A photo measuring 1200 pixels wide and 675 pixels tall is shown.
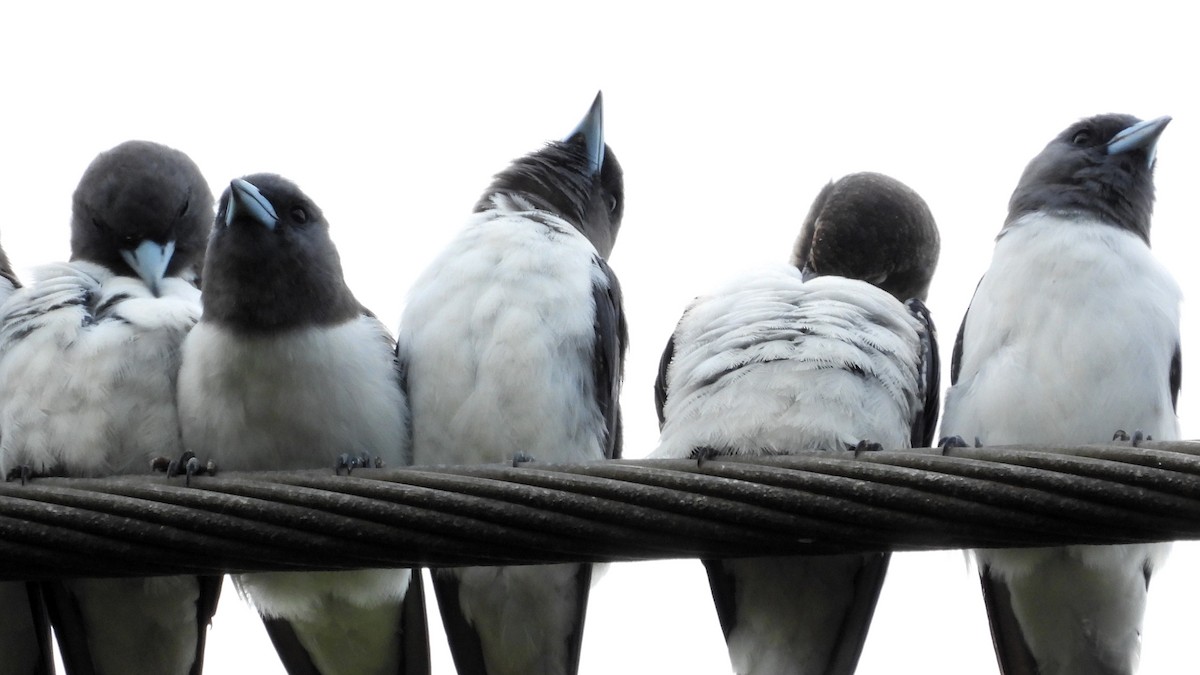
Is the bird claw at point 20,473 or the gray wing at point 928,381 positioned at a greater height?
the gray wing at point 928,381

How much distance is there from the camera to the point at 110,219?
6816mm

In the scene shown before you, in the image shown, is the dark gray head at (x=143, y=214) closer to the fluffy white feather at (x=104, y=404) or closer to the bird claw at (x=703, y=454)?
the fluffy white feather at (x=104, y=404)

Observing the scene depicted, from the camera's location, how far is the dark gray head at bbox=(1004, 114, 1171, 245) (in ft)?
23.2

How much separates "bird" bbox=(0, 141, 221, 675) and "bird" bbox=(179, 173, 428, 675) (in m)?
0.18

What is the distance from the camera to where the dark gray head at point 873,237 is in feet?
24.3

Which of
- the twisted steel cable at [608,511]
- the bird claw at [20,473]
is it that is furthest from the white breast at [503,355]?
the twisted steel cable at [608,511]

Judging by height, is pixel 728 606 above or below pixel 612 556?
below

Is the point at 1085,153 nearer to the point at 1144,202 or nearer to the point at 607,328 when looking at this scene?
the point at 1144,202

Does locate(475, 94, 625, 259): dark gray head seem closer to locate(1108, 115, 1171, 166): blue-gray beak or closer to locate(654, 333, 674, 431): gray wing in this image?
locate(654, 333, 674, 431): gray wing

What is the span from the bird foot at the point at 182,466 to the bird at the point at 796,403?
5.17 ft

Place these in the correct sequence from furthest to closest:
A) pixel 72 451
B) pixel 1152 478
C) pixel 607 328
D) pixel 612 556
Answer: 1. pixel 607 328
2. pixel 72 451
3. pixel 612 556
4. pixel 1152 478

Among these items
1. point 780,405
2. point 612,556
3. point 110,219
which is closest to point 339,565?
point 612,556

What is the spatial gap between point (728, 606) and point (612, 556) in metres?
2.39

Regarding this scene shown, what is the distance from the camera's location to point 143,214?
684cm
